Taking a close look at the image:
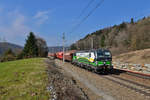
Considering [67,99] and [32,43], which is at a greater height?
[32,43]

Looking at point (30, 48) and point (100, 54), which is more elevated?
point (30, 48)

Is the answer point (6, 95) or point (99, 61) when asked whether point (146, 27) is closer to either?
point (99, 61)

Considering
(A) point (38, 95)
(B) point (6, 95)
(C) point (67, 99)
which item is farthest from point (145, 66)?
(B) point (6, 95)

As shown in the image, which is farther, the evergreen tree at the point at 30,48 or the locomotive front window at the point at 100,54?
the evergreen tree at the point at 30,48

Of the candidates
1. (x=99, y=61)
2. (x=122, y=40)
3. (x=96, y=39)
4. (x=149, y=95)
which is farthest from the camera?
(x=96, y=39)

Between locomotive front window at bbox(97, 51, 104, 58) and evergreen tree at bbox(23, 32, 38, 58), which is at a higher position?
evergreen tree at bbox(23, 32, 38, 58)

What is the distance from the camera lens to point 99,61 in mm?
14836

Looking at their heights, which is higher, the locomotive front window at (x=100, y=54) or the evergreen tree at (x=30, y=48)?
A: the evergreen tree at (x=30, y=48)

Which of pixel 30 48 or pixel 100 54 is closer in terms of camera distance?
pixel 100 54

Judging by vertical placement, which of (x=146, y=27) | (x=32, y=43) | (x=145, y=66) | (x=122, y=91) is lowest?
(x=122, y=91)

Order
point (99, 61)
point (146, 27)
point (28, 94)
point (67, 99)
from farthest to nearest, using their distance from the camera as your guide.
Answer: point (146, 27) < point (99, 61) < point (28, 94) < point (67, 99)

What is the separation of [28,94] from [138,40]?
4830cm

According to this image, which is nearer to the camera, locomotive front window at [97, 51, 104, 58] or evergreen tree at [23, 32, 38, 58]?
locomotive front window at [97, 51, 104, 58]

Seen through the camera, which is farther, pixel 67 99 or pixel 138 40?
pixel 138 40
